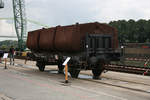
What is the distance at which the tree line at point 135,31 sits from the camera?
10019 centimetres

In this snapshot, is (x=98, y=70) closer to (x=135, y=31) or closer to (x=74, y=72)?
(x=74, y=72)

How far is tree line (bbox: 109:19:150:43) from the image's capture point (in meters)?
100

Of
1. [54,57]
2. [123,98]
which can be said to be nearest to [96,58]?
[54,57]

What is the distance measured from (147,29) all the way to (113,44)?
90221 millimetres

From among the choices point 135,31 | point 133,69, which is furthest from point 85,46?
point 135,31

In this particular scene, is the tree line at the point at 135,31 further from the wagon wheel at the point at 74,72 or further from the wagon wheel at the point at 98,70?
the wagon wheel at the point at 74,72

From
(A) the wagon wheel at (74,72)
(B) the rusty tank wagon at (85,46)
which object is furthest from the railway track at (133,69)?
(A) the wagon wheel at (74,72)

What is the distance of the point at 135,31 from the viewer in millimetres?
104438

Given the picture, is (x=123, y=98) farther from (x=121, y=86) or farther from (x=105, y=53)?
(x=105, y=53)

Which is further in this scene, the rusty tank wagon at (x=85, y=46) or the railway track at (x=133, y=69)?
the railway track at (x=133, y=69)

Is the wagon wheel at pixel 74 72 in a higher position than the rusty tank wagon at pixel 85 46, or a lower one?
lower

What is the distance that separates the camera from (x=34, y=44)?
1816 cm

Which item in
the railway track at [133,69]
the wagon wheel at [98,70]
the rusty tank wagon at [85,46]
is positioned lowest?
the railway track at [133,69]

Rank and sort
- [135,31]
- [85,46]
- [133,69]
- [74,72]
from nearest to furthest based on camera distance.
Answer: [85,46] < [74,72] < [133,69] < [135,31]
